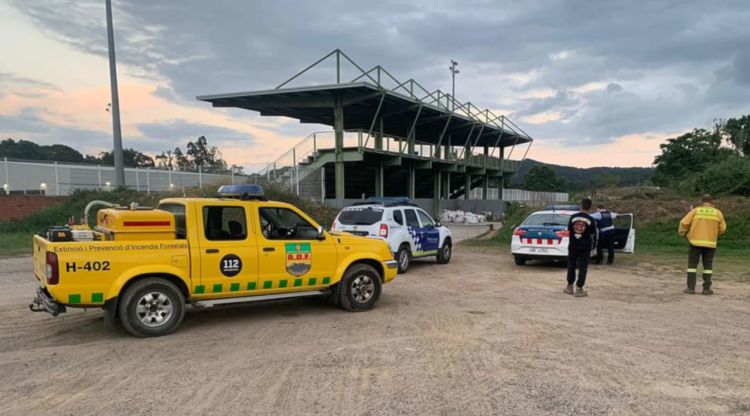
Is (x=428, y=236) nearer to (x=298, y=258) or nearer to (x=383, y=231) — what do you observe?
(x=383, y=231)

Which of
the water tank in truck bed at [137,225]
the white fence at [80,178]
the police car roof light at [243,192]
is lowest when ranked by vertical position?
the water tank in truck bed at [137,225]

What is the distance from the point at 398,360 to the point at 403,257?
723cm

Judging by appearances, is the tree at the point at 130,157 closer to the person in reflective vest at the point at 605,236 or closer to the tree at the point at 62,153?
the tree at the point at 62,153

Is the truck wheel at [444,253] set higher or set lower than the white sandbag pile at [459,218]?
higher

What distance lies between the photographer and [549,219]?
45.7ft

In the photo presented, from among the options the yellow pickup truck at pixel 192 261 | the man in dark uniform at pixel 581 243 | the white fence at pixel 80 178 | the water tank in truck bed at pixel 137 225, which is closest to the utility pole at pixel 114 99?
the white fence at pixel 80 178

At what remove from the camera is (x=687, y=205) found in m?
21.4

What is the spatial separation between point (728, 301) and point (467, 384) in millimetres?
6777

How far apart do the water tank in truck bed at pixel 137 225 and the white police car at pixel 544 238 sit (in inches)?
378

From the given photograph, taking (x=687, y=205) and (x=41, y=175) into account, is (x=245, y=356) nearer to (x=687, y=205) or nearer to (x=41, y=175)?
(x=687, y=205)

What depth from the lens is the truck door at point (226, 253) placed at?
664 cm

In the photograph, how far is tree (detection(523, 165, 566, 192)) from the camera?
344ft

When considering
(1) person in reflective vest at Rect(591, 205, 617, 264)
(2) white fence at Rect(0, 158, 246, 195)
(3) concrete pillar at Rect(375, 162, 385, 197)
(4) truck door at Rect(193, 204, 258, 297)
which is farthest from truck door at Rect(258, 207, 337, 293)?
(3) concrete pillar at Rect(375, 162, 385, 197)

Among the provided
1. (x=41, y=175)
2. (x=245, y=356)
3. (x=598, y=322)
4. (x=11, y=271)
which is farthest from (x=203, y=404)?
(x=41, y=175)
